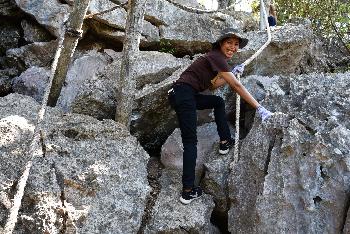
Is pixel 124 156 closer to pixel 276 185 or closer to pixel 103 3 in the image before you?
pixel 276 185

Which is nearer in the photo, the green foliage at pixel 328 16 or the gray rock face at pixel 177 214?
the gray rock face at pixel 177 214

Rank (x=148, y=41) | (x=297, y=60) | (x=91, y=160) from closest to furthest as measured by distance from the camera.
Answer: (x=91, y=160) → (x=297, y=60) → (x=148, y=41)

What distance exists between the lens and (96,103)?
23.0 feet

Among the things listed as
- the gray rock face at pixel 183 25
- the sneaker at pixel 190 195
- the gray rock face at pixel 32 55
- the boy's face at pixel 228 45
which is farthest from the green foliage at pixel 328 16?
the gray rock face at pixel 32 55

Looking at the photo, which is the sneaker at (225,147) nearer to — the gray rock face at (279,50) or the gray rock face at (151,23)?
the gray rock face at (279,50)

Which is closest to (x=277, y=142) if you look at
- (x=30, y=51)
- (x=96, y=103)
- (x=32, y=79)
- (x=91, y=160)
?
(x=91, y=160)

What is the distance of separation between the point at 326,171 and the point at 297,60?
12.3ft

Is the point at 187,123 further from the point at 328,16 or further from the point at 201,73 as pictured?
the point at 328,16

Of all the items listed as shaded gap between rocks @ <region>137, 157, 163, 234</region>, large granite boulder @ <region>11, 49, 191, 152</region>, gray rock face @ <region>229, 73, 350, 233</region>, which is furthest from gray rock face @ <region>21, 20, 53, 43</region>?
gray rock face @ <region>229, 73, 350, 233</region>

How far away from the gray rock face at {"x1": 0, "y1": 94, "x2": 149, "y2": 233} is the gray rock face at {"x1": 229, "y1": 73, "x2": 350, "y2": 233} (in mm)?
1493

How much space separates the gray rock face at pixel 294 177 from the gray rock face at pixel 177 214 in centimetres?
40

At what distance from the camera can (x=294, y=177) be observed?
5195 millimetres

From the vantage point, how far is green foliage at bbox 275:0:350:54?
10945 mm

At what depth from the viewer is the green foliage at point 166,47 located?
9.28m
